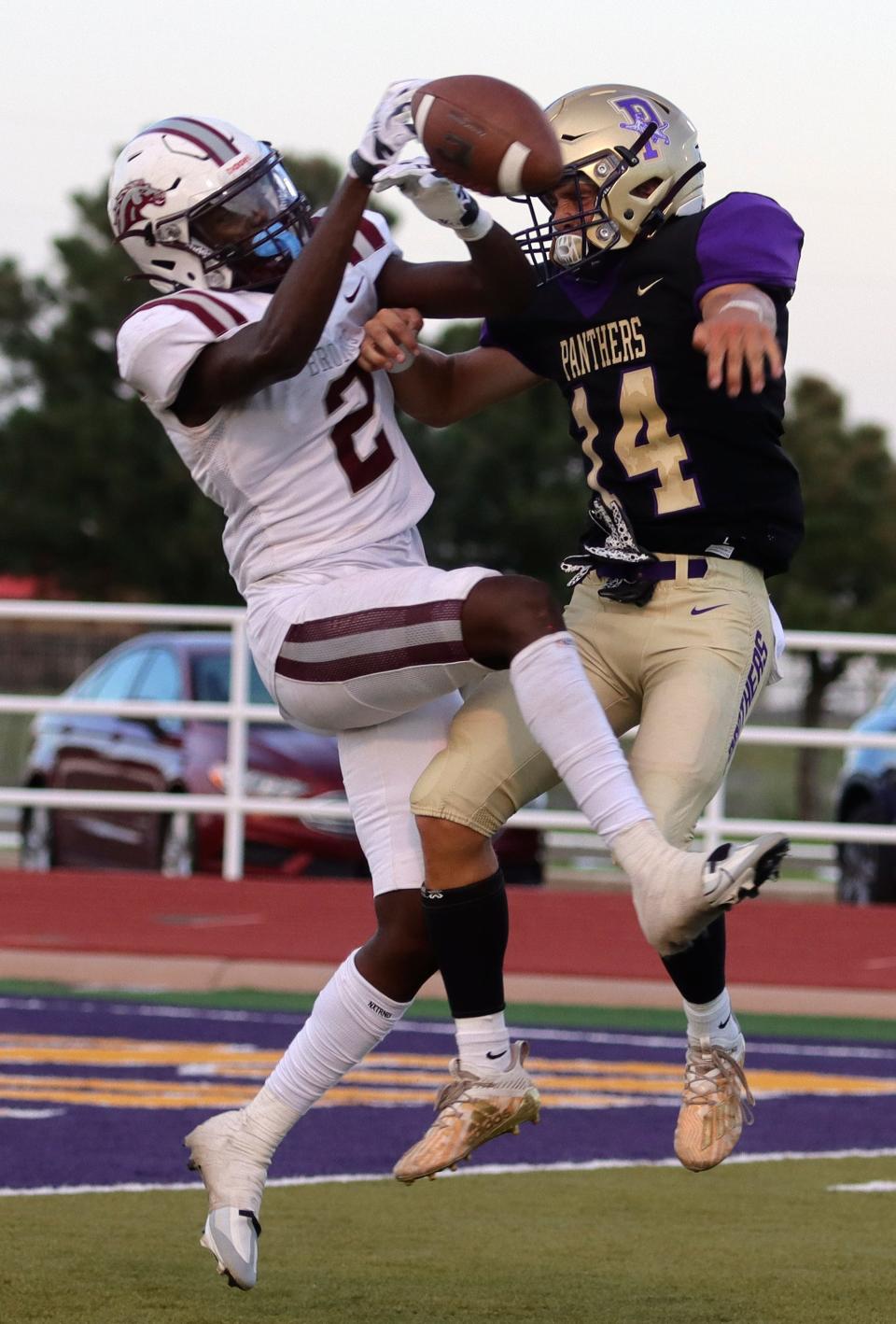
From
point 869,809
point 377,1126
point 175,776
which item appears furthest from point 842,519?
point 377,1126

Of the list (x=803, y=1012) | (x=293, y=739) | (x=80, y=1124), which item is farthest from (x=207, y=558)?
(x=80, y=1124)

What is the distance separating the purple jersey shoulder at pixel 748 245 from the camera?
405 cm

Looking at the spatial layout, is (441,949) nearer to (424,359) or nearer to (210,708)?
(424,359)

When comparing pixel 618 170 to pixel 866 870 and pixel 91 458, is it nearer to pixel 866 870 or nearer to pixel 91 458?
Result: pixel 866 870

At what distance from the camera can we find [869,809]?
1175cm

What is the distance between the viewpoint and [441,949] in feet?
14.0

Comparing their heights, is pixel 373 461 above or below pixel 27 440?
above

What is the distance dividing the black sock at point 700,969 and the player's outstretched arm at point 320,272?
1.44 metres

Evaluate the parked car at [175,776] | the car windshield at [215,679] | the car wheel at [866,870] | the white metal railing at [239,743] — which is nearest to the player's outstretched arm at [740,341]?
the white metal railing at [239,743]

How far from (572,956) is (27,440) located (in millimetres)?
21312

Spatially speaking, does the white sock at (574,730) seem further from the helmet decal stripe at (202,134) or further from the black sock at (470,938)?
the helmet decal stripe at (202,134)

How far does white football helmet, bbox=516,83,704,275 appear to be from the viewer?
4.24m

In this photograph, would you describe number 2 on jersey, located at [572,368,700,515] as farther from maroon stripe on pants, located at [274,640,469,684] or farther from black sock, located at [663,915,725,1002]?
black sock, located at [663,915,725,1002]

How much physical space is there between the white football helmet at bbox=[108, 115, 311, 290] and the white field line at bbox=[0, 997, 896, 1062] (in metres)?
4.55
